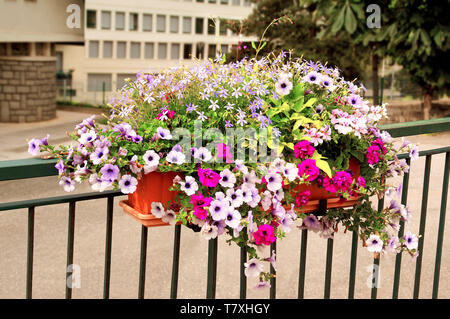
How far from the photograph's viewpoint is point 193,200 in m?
2.06

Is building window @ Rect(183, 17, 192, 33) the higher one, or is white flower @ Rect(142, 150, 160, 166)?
building window @ Rect(183, 17, 192, 33)

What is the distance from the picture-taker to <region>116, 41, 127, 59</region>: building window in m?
55.6

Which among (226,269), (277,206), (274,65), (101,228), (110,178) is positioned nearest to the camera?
(110,178)

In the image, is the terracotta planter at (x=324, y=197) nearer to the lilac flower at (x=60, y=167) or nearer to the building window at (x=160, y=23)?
the lilac flower at (x=60, y=167)

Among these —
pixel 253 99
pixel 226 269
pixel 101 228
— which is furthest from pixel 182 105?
pixel 101 228

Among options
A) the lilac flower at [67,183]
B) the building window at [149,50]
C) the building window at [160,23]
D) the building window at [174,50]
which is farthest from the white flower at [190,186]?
the building window at [174,50]

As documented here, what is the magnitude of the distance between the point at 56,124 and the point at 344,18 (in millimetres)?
13190

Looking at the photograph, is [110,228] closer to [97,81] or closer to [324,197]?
[324,197]

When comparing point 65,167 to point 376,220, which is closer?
point 65,167

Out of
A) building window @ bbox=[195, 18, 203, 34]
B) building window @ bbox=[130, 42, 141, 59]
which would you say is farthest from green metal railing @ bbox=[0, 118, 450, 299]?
building window @ bbox=[195, 18, 203, 34]

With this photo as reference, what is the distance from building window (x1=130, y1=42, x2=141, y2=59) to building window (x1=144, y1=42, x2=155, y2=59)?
A: 0.59 metres

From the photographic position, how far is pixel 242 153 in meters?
2.12

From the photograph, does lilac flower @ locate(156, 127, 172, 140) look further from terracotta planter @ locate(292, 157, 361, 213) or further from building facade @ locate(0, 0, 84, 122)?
building facade @ locate(0, 0, 84, 122)
